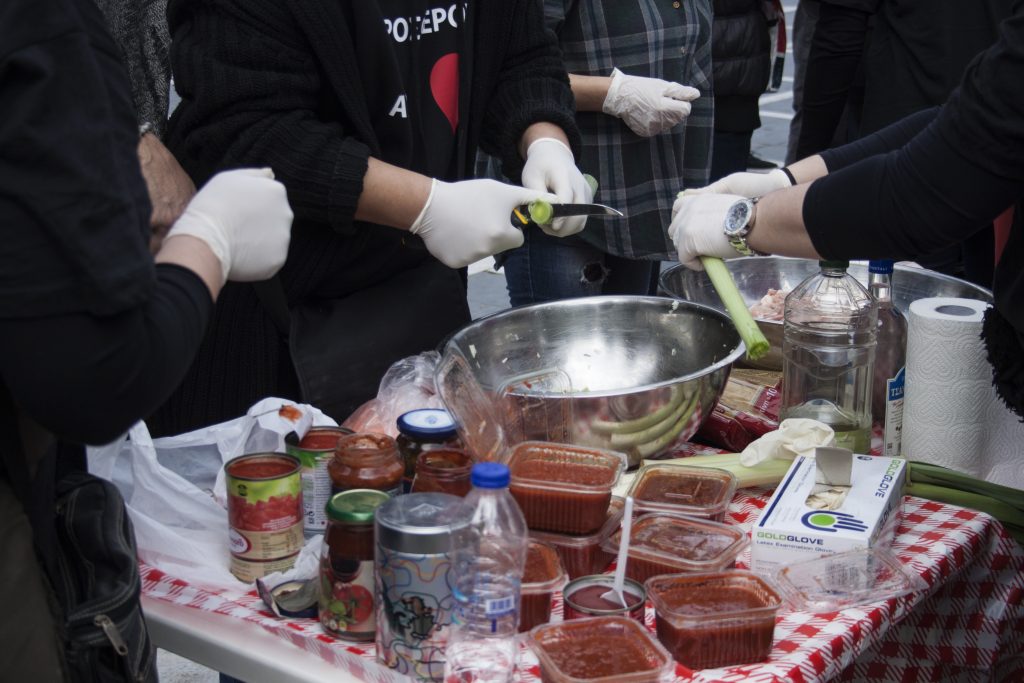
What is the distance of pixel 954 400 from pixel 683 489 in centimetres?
57

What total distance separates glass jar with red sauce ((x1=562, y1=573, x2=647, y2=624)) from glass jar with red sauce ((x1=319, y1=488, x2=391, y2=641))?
25 centimetres

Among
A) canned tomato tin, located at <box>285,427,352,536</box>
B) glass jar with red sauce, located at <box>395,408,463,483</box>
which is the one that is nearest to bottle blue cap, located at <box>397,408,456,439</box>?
glass jar with red sauce, located at <box>395,408,463,483</box>

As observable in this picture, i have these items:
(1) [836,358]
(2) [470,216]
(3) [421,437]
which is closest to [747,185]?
(1) [836,358]

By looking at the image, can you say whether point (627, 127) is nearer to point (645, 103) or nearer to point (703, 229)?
point (645, 103)

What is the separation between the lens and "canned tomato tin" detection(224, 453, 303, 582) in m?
1.41

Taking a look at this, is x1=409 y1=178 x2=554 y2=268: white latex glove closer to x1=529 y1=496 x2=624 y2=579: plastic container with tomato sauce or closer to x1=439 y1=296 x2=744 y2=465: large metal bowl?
x1=439 y1=296 x2=744 y2=465: large metal bowl

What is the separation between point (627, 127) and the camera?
290 cm

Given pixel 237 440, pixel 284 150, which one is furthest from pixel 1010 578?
pixel 284 150

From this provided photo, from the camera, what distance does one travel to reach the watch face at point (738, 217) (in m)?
1.83

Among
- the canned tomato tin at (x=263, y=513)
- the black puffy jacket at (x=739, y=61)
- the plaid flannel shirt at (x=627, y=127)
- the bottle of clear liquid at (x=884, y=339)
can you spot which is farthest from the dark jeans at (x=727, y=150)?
the canned tomato tin at (x=263, y=513)

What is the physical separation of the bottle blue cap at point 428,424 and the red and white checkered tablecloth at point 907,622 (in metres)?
Result: 0.29

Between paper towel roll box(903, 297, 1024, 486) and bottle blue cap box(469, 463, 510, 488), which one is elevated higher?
bottle blue cap box(469, 463, 510, 488)

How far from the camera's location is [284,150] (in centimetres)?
188

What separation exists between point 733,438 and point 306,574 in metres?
0.88
